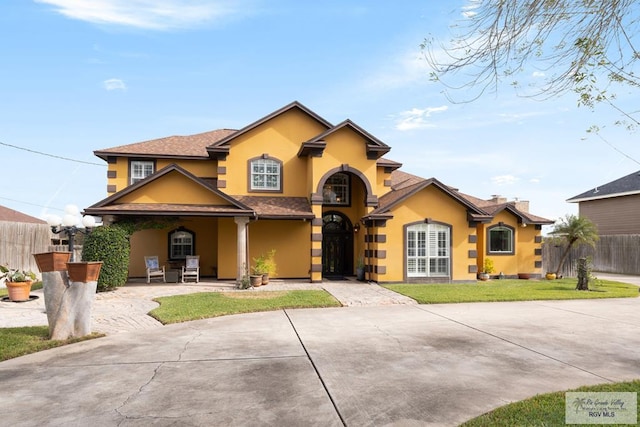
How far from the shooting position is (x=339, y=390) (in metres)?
5.23

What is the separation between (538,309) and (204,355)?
9.33 m

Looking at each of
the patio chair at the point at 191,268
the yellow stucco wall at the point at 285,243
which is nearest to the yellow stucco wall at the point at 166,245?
the patio chair at the point at 191,268

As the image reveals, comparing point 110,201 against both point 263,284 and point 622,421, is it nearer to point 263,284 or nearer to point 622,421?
point 263,284

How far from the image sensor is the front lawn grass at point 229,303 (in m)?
10.4

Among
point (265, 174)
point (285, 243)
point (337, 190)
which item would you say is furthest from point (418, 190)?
point (265, 174)

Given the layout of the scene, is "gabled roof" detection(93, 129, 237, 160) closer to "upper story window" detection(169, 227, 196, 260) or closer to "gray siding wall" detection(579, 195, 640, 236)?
"upper story window" detection(169, 227, 196, 260)

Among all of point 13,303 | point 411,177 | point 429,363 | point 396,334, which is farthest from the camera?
point 411,177

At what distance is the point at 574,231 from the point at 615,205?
1282cm

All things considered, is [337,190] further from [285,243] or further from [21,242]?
[21,242]

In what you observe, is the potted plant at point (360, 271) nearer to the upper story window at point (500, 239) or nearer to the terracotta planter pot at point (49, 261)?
the upper story window at point (500, 239)

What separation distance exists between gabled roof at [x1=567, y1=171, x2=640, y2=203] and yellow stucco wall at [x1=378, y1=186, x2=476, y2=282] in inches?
693

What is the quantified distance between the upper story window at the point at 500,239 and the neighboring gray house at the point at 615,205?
13176mm

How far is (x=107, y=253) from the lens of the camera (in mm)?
14328

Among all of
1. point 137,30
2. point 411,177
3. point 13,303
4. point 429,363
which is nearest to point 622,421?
point 429,363
